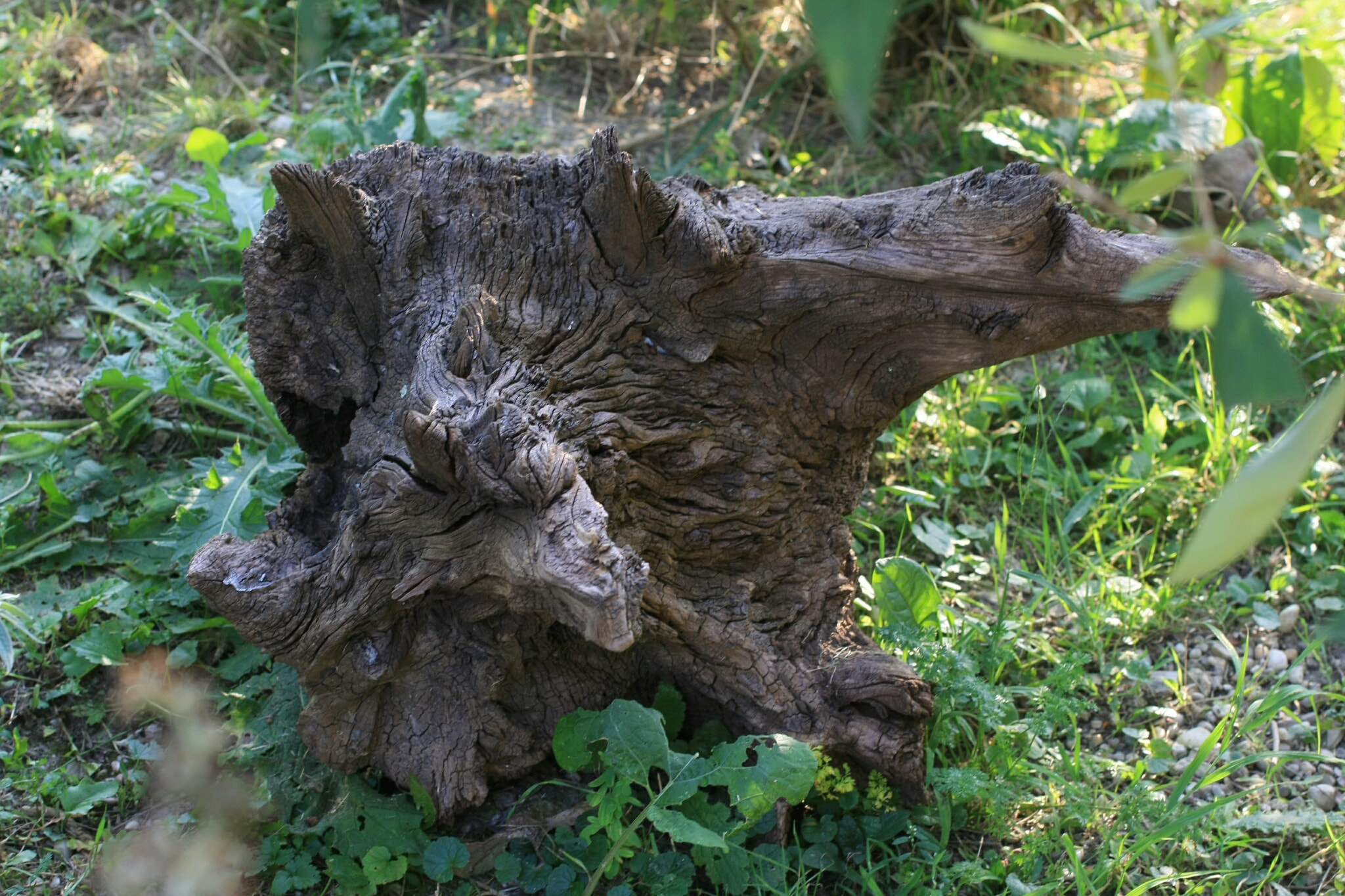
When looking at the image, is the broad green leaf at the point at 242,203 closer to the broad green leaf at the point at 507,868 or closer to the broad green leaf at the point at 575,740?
the broad green leaf at the point at 575,740

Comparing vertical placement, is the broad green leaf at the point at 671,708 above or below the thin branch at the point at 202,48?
below

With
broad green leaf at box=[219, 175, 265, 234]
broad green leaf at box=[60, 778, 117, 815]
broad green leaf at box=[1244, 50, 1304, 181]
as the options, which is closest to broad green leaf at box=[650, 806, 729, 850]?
broad green leaf at box=[60, 778, 117, 815]

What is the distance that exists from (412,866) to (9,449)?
202 centimetres

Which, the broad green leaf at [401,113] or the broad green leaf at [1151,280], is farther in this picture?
the broad green leaf at [401,113]

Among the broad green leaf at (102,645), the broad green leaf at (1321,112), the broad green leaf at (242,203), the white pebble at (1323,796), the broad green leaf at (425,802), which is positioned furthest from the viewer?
the broad green leaf at (1321,112)

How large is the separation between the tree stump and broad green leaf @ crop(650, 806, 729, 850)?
37 centimetres

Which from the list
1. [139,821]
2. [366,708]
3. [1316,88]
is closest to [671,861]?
[366,708]

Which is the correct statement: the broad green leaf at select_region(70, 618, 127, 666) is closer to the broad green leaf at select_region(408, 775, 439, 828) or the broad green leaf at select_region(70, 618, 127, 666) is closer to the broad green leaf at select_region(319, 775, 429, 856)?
the broad green leaf at select_region(319, 775, 429, 856)

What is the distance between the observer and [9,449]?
3.22 metres

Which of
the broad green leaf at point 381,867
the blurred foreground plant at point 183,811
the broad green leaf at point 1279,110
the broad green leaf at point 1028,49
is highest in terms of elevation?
the broad green leaf at point 1028,49

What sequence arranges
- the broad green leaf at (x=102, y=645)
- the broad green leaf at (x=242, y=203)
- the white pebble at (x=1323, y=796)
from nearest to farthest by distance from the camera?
the white pebble at (x=1323, y=796) → the broad green leaf at (x=102, y=645) → the broad green leaf at (x=242, y=203)

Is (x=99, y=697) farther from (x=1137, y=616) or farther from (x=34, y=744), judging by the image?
(x=1137, y=616)

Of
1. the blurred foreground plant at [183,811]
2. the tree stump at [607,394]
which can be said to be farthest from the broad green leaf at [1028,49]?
the blurred foreground plant at [183,811]

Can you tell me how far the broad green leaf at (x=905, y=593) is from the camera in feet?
8.79
